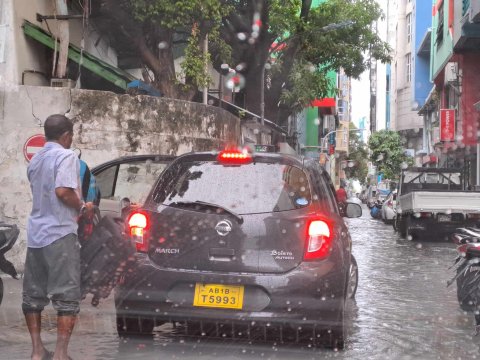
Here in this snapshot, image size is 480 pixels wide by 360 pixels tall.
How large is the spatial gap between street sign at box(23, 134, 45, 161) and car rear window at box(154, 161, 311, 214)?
3.94m

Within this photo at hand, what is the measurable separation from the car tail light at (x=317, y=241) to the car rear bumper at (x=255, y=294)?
6 centimetres

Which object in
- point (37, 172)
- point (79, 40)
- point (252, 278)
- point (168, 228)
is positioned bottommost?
point (252, 278)

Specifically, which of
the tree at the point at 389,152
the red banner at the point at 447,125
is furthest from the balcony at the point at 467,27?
the tree at the point at 389,152

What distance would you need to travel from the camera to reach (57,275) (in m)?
4.70

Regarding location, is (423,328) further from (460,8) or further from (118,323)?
(460,8)

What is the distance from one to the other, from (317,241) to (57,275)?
1811 mm

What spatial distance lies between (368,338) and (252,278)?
165 cm

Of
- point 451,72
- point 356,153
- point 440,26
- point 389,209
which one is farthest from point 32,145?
point 356,153

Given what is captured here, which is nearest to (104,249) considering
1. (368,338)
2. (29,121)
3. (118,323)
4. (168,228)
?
(168,228)

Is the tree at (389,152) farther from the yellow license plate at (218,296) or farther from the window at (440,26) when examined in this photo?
the yellow license plate at (218,296)

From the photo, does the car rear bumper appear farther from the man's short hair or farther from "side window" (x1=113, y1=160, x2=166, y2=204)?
"side window" (x1=113, y1=160, x2=166, y2=204)

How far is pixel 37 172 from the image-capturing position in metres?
4.84

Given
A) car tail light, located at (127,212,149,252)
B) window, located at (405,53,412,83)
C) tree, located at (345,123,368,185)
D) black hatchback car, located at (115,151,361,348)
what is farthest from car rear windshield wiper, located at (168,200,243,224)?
tree, located at (345,123,368,185)

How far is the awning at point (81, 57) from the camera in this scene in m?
11.2
